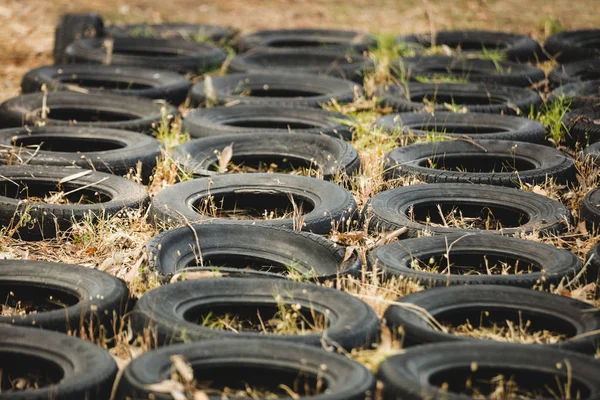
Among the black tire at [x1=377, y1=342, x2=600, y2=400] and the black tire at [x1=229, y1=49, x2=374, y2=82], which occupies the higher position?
the black tire at [x1=229, y1=49, x2=374, y2=82]

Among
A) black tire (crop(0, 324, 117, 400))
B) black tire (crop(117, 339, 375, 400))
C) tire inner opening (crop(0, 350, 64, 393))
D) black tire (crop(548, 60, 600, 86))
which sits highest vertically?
black tire (crop(548, 60, 600, 86))

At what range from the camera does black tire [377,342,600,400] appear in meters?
3.37

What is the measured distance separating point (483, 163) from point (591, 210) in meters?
1.28

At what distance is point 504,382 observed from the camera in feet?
11.5

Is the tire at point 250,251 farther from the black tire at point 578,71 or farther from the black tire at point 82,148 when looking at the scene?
the black tire at point 578,71

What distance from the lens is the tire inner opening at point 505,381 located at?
135 inches

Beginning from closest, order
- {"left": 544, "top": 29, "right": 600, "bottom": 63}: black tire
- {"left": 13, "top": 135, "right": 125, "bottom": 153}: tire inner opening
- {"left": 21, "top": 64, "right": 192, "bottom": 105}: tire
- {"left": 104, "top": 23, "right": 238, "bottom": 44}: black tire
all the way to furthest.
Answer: {"left": 13, "top": 135, "right": 125, "bottom": 153}: tire inner opening → {"left": 21, "top": 64, "right": 192, "bottom": 105}: tire → {"left": 544, "top": 29, "right": 600, "bottom": 63}: black tire → {"left": 104, "top": 23, "right": 238, "bottom": 44}: black tire

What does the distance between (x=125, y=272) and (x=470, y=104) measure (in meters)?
4.24

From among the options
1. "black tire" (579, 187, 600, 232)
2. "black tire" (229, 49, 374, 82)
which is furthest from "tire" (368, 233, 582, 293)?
"black tire" (229, 49, 374, 82)

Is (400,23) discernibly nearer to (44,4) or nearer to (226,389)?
(44,4)

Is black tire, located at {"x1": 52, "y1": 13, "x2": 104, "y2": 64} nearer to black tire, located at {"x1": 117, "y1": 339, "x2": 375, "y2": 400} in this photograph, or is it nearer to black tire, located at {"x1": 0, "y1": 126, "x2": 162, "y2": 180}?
black tire, located at {"x1": 0, "y1": 126, "x2": 162, "y2": 180}

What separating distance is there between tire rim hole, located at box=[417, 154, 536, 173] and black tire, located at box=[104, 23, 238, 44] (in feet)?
16.0

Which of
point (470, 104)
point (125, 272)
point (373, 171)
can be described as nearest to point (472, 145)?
point (373, 171)

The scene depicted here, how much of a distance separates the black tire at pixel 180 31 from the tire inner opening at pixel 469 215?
5.59 m
